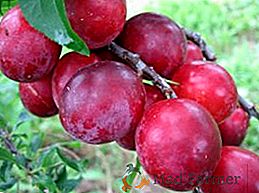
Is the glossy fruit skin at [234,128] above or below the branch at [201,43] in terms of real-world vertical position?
below

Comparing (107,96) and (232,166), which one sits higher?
(107,96)

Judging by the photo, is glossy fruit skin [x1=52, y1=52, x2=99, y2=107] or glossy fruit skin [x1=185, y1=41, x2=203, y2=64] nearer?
glossy fruit skin [x1=52, y1=52, x2=99, y2=107]

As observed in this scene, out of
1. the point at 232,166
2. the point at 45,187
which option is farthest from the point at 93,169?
the point at 232,166

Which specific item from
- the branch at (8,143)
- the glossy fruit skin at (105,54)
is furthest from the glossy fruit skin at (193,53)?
the branch at (8,143)

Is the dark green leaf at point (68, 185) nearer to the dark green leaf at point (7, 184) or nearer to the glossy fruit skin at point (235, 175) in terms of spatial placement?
the dark green leaf at point (7, 184)

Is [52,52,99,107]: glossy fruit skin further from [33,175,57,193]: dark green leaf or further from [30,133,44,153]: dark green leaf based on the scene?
[30,133,44,153]: dark green leaf

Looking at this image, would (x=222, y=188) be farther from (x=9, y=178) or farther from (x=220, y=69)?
(x=9, y=178)

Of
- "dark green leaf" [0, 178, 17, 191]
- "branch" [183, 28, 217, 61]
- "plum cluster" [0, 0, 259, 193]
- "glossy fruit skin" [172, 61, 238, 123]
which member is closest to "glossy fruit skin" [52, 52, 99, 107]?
"plum cluster" [0, 0, 259, 193]
